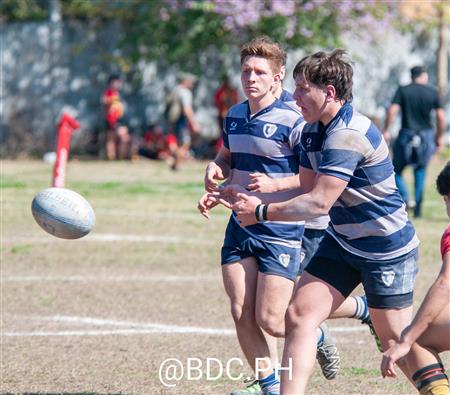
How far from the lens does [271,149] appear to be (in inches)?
267

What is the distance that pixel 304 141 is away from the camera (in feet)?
19.9

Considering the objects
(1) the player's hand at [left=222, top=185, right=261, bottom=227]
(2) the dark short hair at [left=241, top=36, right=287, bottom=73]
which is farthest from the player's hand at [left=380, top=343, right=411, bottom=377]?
(2) the dark short hair at [left=241, top=36, right=287, bottom=73]

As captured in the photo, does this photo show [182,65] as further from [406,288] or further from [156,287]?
[406,288]

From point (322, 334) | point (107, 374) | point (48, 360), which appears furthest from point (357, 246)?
point (48, 360)

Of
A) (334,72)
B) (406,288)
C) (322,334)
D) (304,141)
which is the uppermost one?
(334,72)

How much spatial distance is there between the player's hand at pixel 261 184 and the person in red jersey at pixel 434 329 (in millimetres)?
1151

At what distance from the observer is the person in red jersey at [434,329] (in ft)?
17.2

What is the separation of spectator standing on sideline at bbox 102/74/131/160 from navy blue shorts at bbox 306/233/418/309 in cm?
2015

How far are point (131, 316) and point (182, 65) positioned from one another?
1776 cm

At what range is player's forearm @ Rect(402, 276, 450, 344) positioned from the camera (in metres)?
5.22

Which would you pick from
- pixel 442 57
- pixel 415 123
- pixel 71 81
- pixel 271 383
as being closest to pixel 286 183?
pixel 271 383

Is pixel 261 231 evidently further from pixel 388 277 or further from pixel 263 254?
pixel 388 277

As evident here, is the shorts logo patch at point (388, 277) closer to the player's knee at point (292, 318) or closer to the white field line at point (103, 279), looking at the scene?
the player's knee at point (292, 318)

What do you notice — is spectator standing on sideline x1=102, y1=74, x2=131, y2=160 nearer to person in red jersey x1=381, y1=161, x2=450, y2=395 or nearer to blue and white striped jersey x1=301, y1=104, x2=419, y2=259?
blue and white striped jersey x1=301, y1=104, x2=419, y2=259
